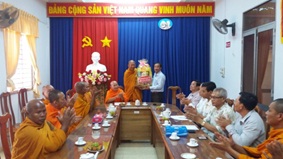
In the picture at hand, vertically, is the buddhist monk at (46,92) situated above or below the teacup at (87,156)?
above

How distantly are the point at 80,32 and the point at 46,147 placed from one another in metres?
4.40

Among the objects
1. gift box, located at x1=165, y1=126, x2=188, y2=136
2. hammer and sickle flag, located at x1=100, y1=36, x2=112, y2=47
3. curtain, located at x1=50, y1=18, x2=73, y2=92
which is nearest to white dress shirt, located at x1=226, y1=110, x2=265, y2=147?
gift box, located at x1=165, y1=126, x2=188, y2=136

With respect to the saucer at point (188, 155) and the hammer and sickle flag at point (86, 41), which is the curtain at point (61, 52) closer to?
the hammer and sickle flag at point (86, 41)

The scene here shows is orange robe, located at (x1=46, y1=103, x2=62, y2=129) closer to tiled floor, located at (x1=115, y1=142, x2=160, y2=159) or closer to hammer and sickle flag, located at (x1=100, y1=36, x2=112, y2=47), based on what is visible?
tiled floor, located at (x1=115, y1=142, x2=160, y2=159)

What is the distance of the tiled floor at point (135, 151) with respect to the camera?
3.84m

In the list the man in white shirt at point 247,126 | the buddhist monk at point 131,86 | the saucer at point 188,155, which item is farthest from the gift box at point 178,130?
the buddhist monk at point 131,86

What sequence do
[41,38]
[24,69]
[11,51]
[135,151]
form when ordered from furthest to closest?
[41,38] → [24,69] → [11,51] → [135,151]

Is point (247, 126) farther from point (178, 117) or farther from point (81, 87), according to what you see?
point (81, 87)

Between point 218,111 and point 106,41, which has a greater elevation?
point 106,41

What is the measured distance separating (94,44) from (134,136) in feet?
8.48

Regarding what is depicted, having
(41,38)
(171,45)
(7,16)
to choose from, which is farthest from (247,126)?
→ (41,38)

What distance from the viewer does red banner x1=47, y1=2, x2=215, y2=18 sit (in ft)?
19.5

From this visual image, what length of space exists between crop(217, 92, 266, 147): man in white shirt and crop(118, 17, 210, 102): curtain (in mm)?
3625

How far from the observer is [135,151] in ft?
13.3
